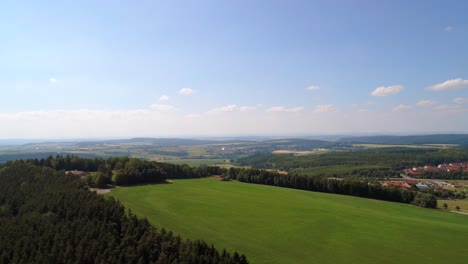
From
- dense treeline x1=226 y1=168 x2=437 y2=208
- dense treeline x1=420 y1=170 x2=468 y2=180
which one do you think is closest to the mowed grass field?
dense treeline x1=226 y1=168 x2=437 y2=208

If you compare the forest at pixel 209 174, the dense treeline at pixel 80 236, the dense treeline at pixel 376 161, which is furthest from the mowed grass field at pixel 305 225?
the dense treeline at pixel 376 161

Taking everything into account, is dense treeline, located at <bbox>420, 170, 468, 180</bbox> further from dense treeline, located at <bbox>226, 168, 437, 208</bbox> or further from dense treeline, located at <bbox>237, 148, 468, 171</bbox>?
dense treeline, located at <bbox>226, 168, 437, 208</bbox>

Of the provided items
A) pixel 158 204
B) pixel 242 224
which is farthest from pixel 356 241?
pixel 158 204

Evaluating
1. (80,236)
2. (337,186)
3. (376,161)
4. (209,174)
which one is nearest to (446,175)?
(376,161)

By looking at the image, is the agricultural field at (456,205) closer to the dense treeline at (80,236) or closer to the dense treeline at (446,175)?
the dense treeline at (446,175)

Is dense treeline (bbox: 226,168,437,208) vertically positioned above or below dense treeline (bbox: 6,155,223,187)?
below

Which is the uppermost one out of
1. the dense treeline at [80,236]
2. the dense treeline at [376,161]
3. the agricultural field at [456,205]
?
the dense treeline at [80,236]
